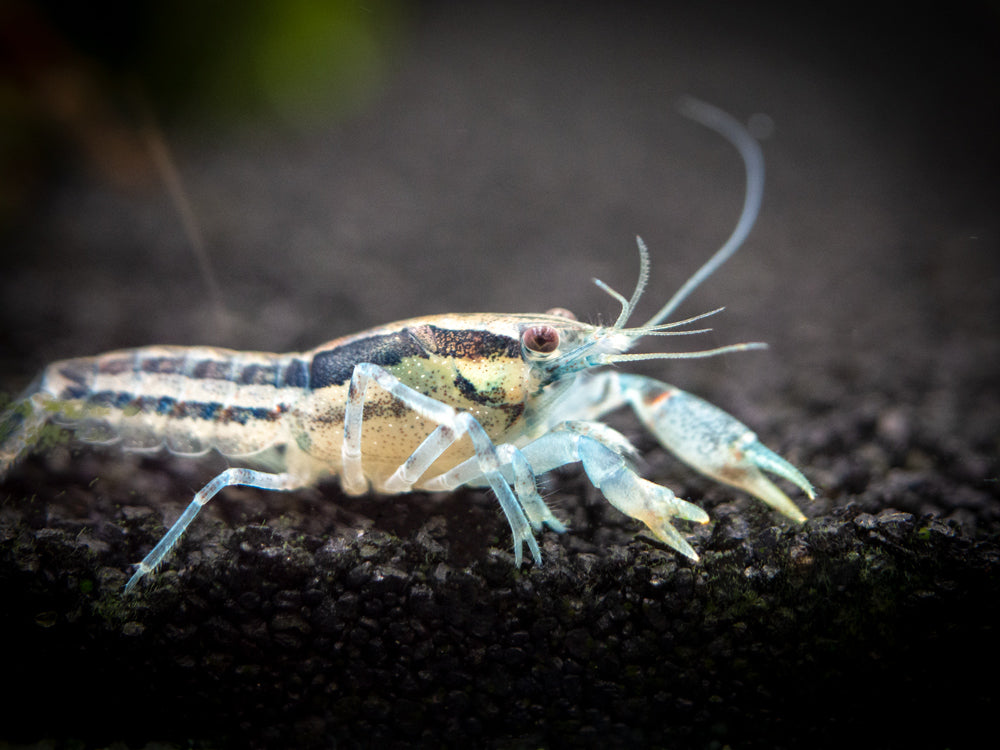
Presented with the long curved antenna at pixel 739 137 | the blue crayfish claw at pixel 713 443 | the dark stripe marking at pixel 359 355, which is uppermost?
the long curved antenna at pixel 739 137

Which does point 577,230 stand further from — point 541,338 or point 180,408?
point 180,408

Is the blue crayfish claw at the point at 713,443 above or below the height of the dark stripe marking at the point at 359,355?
below

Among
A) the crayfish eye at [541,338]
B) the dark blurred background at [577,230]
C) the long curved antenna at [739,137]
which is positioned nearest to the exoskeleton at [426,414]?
the crayfish eye at [541,338]

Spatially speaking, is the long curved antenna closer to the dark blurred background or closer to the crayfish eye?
the dark blurred background

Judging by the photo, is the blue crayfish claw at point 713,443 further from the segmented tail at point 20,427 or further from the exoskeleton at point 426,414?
the segmented tail at point 20,427

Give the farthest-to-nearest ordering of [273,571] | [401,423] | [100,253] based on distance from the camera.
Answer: [100,253]
[401,423]
[273,571]

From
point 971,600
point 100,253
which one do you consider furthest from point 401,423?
point 100,253

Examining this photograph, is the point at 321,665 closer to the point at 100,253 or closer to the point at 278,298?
the point at 278,298

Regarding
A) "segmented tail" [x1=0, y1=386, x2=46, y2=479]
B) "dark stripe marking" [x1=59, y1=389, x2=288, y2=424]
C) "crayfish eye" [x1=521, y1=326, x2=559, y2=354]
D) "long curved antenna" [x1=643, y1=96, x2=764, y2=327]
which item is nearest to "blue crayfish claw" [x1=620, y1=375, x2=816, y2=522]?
"crayfish eye" [x1=521, y1=326, x2=559, y2=354]
